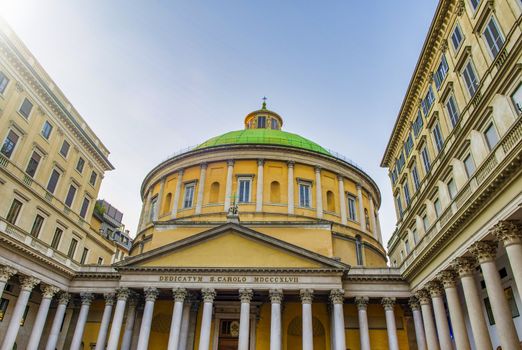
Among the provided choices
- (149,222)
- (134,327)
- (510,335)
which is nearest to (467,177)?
(510,335)

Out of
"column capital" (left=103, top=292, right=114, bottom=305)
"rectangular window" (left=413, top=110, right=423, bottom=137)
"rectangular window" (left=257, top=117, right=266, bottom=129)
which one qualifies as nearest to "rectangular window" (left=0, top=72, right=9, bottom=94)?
"column capital" (left=103, top=292, right=114, bottom=305)

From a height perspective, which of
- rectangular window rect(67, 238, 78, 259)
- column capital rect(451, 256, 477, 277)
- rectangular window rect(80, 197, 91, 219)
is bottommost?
column capital rect(451, 256, 477, 277)

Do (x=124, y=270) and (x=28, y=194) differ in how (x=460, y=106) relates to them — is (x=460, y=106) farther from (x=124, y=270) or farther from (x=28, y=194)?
(x=28, y=194)

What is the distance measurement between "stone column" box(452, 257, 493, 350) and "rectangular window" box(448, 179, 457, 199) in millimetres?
3247

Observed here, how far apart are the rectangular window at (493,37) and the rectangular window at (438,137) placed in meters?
5.73

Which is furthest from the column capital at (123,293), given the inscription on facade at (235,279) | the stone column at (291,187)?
the stone column at (291,187)

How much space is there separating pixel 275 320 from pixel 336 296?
3.84 meters

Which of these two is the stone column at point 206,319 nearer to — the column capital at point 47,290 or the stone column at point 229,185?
the stone column at point 229,185

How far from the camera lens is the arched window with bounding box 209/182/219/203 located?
31669 mm

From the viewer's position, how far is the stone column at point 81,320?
23.0 metres

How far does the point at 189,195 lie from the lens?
32.9 metres

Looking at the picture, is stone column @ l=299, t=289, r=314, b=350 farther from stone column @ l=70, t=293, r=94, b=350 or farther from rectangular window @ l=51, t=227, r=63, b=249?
rectangular window @ l=51, t=227, r=63, b=249

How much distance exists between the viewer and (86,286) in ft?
83.6

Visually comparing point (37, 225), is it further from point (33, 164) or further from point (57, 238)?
point (33, 164)
